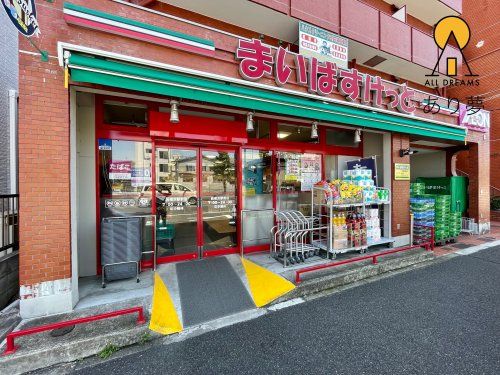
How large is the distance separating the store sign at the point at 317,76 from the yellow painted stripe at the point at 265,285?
13.1 ft

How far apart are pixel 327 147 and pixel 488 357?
540 cm

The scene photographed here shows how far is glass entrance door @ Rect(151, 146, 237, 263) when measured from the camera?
5.28 metres

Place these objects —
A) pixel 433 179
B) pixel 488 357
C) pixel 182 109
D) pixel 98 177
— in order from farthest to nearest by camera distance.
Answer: pixel 433 179, pixel 182 109, pixel 98 177, pixel 488 357

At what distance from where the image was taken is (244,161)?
6039 millimetres

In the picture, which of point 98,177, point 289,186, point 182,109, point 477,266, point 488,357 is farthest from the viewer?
point 289,186

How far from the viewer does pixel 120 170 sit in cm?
486

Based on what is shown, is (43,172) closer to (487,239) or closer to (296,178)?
(296,178)

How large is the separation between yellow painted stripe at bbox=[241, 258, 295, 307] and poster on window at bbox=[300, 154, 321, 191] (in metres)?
2.90

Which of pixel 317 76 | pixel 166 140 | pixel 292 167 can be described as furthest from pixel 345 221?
pixel 166 140

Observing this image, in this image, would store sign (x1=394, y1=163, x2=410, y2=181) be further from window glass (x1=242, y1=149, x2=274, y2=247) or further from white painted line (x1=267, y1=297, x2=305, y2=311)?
white painted line (x1=267, y1=297, x2=305, y2=311)

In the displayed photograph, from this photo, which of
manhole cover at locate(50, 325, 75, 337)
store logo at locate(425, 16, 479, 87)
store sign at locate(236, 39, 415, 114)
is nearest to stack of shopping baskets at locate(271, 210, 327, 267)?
store sign at locate(236, 39, 415, 114)

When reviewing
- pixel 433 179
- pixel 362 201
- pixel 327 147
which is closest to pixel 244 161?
pixel 327 147

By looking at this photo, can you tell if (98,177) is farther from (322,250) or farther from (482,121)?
(482,121)

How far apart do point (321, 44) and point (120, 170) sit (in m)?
5.96
